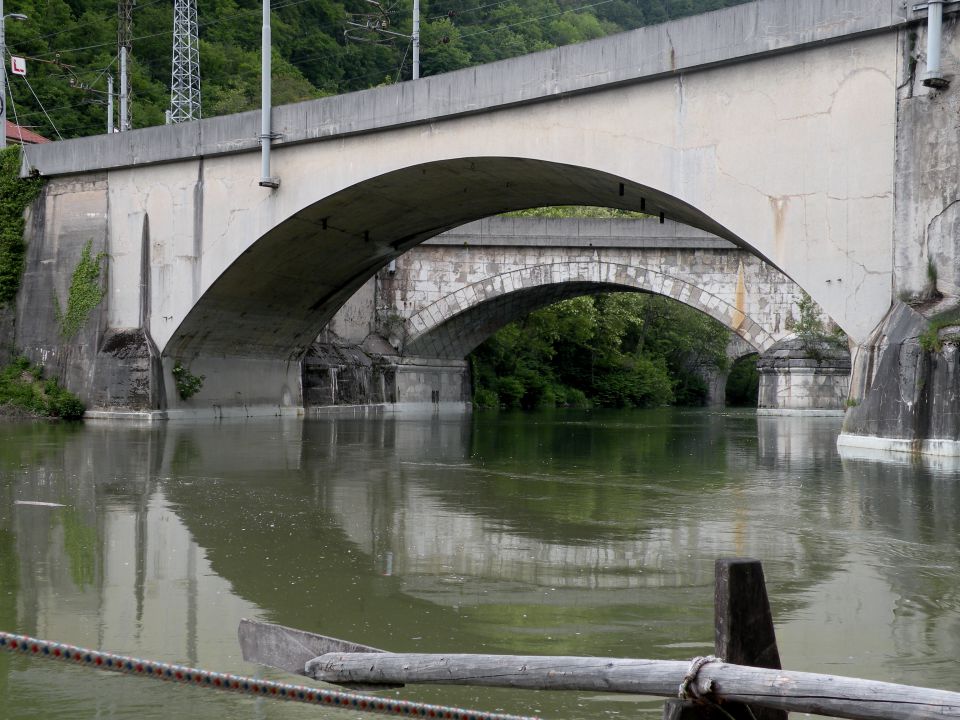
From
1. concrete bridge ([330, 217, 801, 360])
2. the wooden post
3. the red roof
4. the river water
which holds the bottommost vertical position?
the river water

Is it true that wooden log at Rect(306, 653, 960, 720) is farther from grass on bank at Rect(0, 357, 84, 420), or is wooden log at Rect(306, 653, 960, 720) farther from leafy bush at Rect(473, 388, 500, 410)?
leafy bush at Rect(473, 388, 500, 410)

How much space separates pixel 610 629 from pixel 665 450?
37.0 ft

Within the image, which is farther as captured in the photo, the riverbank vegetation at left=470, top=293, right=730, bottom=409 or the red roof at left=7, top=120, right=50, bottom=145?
the red roof at left=7, top=120, right=50, bottom=145

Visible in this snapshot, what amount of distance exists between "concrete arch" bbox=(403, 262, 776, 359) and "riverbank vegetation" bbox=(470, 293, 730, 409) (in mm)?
6326

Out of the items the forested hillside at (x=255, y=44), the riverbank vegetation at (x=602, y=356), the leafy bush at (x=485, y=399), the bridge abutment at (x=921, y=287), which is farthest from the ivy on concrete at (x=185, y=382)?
the forested hillside at (x=255, y=44)

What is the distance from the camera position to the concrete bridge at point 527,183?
484 inches

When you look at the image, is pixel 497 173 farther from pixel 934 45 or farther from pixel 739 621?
pixel 739 621

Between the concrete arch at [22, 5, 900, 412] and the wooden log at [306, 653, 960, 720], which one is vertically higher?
the concrete arch at [22, 5, 900, 412]

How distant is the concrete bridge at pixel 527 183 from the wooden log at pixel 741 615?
9.64m

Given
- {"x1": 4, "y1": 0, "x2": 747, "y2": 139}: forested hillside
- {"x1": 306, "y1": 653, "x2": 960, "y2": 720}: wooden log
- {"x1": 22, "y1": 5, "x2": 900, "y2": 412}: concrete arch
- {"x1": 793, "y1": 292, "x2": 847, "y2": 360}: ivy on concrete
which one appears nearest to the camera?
{"x1": 306, "y1": 653, "x2": 960, "y2": 720}: wooden log

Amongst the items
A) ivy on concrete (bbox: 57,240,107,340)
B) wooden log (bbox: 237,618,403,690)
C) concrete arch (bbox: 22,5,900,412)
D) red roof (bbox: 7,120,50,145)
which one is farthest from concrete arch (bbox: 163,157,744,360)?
red roof (bbox: 7,120,50,145)

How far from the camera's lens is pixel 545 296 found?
33.2 metres

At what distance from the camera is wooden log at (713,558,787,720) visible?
2654 mm

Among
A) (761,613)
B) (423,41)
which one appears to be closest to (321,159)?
(761,613)
